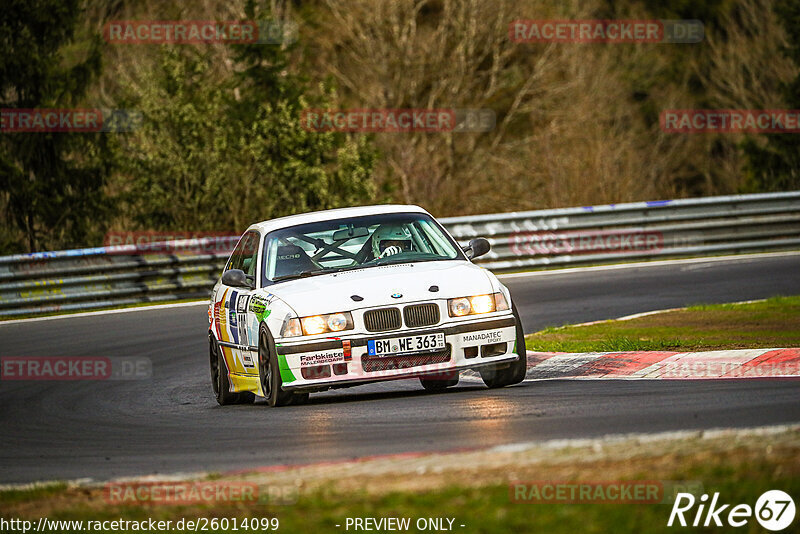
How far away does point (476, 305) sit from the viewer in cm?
1011

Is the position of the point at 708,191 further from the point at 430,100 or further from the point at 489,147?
the point at 430,100

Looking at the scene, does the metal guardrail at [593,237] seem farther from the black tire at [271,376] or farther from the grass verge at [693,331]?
the black tire at [271,376]

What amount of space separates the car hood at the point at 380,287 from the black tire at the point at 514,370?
41 centimetres

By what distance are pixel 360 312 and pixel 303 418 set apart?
39.3 inches

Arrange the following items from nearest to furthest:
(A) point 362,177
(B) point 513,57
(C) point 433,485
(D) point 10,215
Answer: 1. (C) point 433,485
2. (D) point 10,215
3. (A) point 362,177
4. (B) point 513,57

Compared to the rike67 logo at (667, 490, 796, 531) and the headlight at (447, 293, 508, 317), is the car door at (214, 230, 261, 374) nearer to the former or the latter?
the headlight at (447, 293, 508, 317)

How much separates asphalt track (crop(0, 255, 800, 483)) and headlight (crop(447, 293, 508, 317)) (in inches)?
24.3

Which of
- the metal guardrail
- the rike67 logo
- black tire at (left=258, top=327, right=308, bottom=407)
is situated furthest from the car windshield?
the metal guardrail

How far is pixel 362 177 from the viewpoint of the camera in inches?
1353

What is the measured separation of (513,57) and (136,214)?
59.9 ft

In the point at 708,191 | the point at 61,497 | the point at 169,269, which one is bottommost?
the point at 708,191

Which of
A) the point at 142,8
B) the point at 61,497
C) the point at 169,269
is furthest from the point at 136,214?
the point at 61,497

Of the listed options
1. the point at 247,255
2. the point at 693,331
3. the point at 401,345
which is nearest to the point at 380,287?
the point at 401,345

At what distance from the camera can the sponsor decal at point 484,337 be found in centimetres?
996
